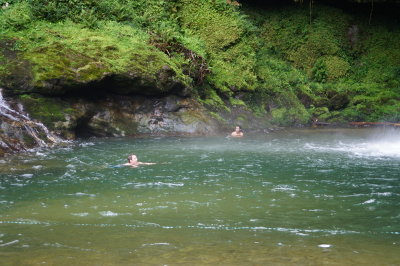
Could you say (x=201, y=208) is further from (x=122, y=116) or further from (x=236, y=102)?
(x=236, y=102)

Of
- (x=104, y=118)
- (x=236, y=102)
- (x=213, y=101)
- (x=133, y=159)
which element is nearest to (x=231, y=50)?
(x=236, y=102)

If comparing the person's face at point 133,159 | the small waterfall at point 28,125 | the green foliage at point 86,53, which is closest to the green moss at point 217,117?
the green foliage at point 86,53

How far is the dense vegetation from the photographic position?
65.9ft

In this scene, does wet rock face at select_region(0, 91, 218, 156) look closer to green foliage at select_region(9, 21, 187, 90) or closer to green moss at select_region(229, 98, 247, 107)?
green foliage at select_region(9, 21, 187, 90)

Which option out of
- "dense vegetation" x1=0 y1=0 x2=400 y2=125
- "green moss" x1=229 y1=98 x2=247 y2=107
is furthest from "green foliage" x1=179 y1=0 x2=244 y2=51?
"green moss" x1=229 y1=98 x2=247 y2=107

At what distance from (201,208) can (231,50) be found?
19.0 m

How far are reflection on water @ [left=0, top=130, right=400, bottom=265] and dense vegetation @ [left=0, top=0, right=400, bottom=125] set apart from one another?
5.95 m

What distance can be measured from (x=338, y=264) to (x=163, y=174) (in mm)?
7024

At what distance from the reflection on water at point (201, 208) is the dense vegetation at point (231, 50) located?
595cm

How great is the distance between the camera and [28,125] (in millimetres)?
16938

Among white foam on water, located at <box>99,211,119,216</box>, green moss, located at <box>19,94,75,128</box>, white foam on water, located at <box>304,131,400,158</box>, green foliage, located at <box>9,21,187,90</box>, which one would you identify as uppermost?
green foliage, located at <box>9,21,187,90</box>

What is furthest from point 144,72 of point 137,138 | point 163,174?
point 163,174

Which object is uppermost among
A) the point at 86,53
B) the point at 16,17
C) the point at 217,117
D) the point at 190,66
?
the point at 16,17

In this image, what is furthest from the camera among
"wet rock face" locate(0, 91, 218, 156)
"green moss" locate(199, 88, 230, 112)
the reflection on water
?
"green moss" locate(199, 88, 230, 112)
